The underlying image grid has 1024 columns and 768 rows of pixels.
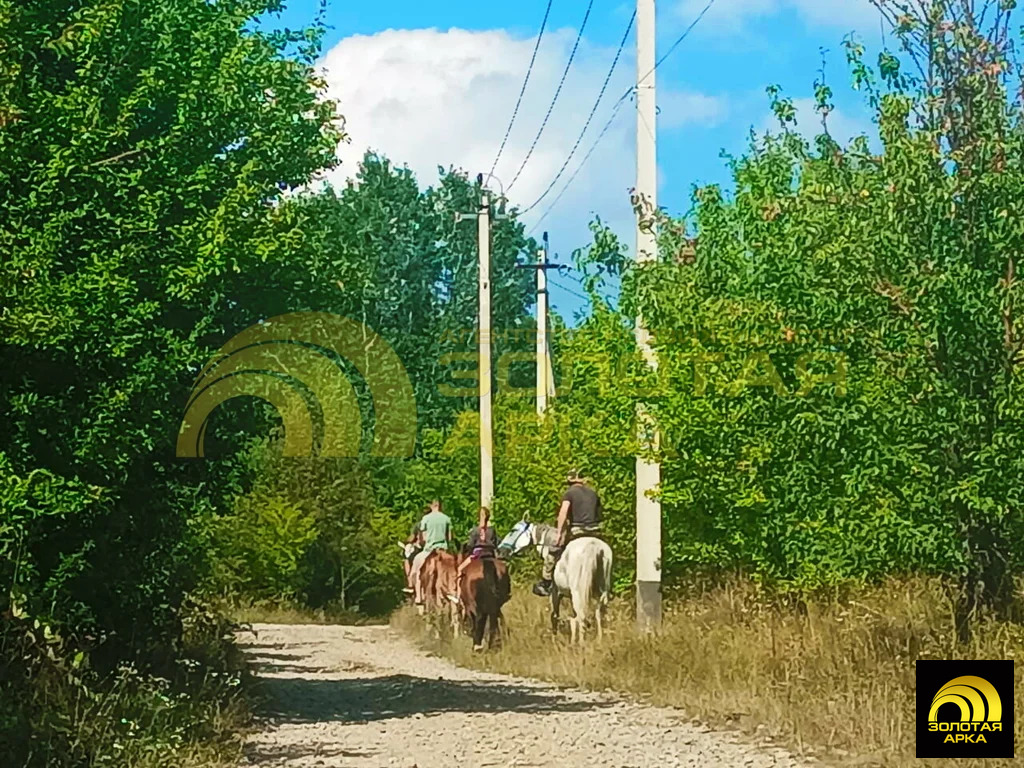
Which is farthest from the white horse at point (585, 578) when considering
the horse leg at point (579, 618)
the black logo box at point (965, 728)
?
the black logo box at point (965, 728)

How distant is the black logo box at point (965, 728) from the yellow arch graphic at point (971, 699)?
29 millimetres

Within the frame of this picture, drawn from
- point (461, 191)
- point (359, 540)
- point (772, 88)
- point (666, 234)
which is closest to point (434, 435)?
point (359, 540)

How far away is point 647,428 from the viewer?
20.2m

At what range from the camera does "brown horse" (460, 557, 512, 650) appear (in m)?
23.8

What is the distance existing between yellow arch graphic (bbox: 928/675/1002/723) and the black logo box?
0.10ft

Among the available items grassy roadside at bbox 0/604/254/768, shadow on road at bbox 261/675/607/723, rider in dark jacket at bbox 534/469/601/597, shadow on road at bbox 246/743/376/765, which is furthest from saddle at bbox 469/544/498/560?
shadow on road at bbox 246/743/376/765

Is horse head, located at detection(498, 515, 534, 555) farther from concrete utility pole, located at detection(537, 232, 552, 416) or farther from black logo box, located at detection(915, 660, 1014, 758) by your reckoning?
black logo box, located at detection(915, 660, 1014, 758)

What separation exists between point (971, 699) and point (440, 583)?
18248mm

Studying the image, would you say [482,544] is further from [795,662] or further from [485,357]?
[485,357]

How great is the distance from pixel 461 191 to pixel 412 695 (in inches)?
2688

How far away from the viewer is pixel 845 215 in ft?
44.5

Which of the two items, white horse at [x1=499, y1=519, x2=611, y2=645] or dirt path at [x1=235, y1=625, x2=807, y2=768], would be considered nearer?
dirt path at [x1=235, y1=625, x2=807, y2=768]

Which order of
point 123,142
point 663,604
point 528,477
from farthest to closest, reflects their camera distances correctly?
point 528,477 < point 663,604 < point 123,142

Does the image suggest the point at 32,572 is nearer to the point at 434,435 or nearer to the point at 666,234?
the point at 666,234
